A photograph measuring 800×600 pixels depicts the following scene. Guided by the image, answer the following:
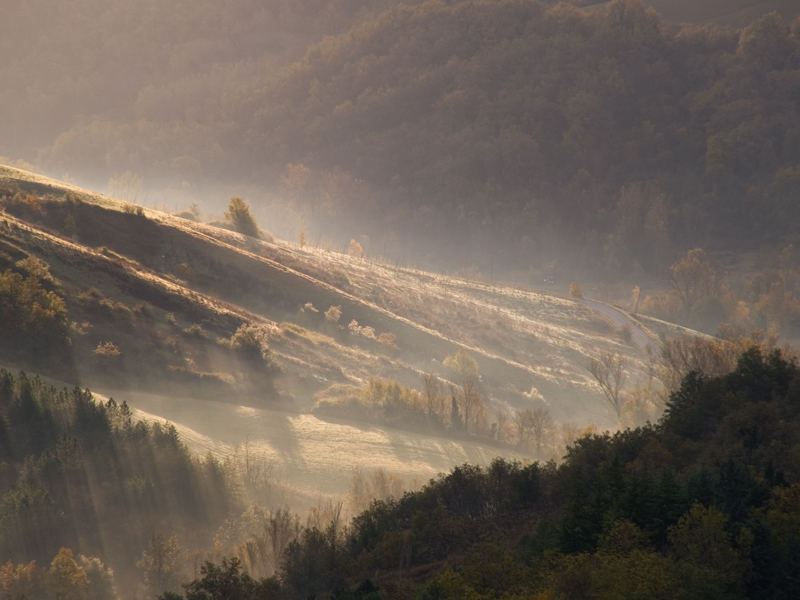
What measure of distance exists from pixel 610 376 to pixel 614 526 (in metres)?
117

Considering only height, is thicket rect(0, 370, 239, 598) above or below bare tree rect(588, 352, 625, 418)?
below

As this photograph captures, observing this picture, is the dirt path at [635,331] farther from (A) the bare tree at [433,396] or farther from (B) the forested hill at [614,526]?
(B) the forested hill at [614,526]

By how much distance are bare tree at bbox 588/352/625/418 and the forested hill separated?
6422 cm

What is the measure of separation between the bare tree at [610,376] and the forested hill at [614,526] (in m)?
64.2

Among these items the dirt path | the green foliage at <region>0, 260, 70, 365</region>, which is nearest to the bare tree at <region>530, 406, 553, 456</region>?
the dirt path

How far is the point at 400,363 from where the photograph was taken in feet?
447

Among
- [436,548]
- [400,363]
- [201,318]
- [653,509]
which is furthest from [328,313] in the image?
[653,509]

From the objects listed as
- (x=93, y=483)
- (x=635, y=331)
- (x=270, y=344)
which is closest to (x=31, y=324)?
(x=93, y=483)

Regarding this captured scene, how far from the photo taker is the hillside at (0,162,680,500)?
9700 centimetres

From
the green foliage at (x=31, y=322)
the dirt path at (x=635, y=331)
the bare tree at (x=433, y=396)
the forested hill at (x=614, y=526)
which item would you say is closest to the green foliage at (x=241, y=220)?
the bare tree at (x=433, y=396)

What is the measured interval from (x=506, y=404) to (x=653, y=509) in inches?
3731

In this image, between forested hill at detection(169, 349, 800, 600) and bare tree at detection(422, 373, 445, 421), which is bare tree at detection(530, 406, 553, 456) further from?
forested hill at detection(169, 349, 800, 600)

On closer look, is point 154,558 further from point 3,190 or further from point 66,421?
point 3,190

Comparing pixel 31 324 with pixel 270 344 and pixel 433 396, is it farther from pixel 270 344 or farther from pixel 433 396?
pixel 433 396
